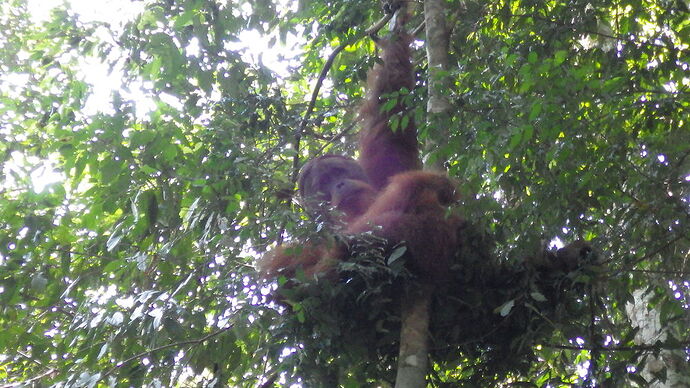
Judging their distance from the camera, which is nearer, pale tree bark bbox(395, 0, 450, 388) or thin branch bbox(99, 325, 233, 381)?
pale tree bark bbox(395, 0, 450, 388)

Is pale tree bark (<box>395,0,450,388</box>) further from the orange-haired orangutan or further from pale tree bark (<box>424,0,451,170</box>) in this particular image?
the orange-haired orangutan

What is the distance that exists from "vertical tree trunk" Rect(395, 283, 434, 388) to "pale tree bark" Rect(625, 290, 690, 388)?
135 centimetres

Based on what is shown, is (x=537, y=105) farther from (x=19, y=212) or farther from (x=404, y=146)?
(x=19, y=212)

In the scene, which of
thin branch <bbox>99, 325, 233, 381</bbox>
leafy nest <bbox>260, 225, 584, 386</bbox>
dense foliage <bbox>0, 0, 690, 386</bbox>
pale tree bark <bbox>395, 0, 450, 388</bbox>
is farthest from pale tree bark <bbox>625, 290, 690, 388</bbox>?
thin branch <bbox>99, 325, 233, 381</bbox>

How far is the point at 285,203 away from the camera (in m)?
3.83

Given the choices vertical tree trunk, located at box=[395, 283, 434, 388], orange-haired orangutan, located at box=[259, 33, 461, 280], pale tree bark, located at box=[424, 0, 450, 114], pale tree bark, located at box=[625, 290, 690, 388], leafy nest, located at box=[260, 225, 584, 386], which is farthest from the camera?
pale tree bark, located at box=[625, 290, 690, 388]

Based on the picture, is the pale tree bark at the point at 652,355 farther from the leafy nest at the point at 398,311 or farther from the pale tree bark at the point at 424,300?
the pale tree bark at the point at 424,300

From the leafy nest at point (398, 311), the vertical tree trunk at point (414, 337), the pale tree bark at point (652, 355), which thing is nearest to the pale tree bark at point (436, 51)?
the leafy nest at point (398, 311)

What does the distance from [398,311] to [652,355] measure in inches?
67.9

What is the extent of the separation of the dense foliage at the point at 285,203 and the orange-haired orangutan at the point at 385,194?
0.50 feet

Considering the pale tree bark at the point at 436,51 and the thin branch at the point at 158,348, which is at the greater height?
the pale tree bark at the point at 436,51

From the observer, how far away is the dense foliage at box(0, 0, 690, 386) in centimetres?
301

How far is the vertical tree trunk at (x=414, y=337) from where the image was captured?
2.62 metres

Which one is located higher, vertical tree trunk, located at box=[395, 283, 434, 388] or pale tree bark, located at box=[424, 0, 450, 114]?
pale tree bark, located at box=[424, 0, 450, 114]
